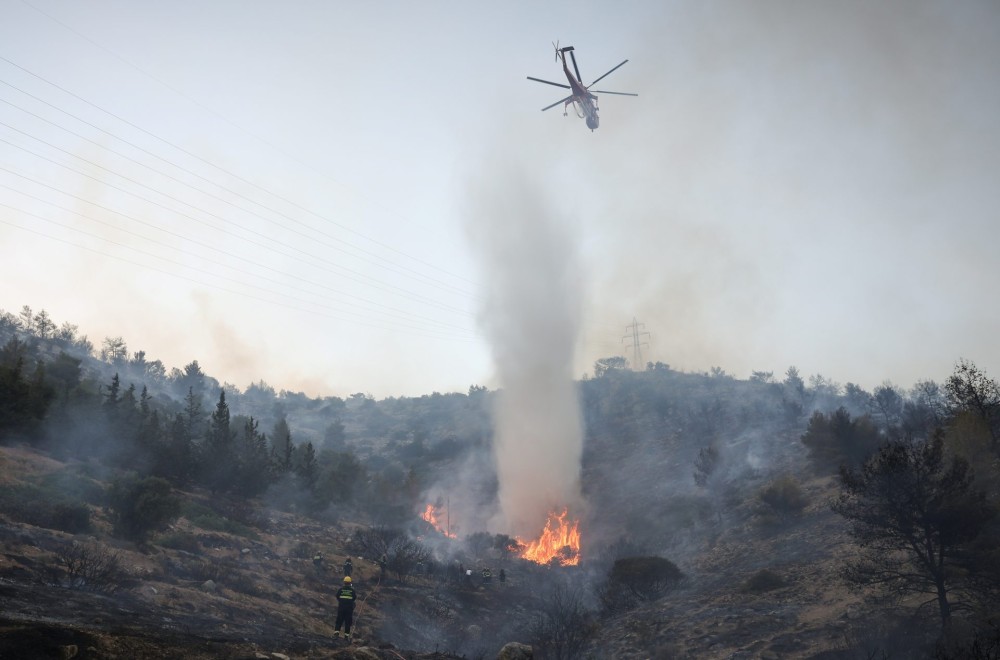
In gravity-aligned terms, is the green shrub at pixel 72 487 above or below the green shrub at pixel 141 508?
above

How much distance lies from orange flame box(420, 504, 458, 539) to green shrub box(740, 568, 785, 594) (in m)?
25.9

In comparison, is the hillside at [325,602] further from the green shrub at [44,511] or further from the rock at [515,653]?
the rock at [515,653]

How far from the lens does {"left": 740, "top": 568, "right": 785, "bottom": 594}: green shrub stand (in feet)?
80.9

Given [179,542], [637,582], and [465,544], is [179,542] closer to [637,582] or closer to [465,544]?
[637,582]

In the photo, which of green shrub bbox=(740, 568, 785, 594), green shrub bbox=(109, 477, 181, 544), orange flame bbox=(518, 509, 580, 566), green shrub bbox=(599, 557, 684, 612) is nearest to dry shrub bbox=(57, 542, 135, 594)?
green shrub bbox=(109, 477, 181, 544)

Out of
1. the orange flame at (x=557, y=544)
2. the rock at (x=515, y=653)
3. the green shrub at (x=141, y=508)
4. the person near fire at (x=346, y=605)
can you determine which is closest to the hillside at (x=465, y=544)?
the green shrub at (x=141, y=508)

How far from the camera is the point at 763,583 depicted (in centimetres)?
2502

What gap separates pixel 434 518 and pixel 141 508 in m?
31.0

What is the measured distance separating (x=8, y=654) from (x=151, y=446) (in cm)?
3320

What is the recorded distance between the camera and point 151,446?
123ft

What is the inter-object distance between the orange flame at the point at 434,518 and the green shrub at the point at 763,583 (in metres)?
25.9

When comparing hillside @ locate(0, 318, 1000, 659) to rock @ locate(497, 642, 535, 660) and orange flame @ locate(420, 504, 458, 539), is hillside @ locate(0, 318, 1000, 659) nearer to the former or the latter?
orange flame @ locate(420, 504, 458, 539)

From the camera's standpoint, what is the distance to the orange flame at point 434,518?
47122mm

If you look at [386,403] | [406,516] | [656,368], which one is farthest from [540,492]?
[386,403]
